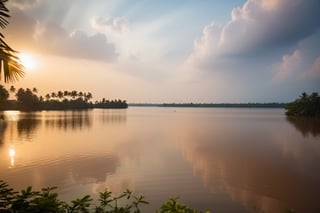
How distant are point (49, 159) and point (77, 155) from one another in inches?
70.0

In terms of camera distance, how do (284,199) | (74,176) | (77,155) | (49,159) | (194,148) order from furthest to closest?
(194,148) < (77,155) < (49,159) < (74,176) < (284,199)

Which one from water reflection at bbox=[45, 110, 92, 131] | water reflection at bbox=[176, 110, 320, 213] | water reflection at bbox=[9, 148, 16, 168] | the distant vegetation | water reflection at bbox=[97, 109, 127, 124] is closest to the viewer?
water reflection at bbox=[176, 110, 320, 213]

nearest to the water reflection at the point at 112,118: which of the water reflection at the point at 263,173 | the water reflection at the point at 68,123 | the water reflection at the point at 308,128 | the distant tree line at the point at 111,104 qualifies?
the water reflection at the point at 68,123

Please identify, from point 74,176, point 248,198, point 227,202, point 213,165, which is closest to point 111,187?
point 74,176

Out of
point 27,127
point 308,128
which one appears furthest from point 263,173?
point 27,127

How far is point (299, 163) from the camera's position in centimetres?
1338

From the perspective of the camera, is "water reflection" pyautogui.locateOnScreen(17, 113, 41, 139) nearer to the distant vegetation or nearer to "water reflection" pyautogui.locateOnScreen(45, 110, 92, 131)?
"water reflection" pyautogui.locateOnScreen(45, 110, 92, 131)

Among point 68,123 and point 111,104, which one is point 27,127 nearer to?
point 68,123

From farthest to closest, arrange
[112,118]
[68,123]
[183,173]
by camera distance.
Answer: [112,118] < [68,123] < [183,173]

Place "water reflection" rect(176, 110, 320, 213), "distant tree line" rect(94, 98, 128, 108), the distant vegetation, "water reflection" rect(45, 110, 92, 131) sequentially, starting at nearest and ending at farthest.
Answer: "water reflection" rect(176, 110, 320, 213) < "water reflection" rect(45, 110, 92, 131) < the distant vegetation < "distant tree line" rect(94, 98, 128, 108)

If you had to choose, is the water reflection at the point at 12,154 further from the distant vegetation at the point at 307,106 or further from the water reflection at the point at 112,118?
the distant vegetation at the point at 307,106

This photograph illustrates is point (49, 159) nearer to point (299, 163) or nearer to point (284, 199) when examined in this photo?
point (284, 199)

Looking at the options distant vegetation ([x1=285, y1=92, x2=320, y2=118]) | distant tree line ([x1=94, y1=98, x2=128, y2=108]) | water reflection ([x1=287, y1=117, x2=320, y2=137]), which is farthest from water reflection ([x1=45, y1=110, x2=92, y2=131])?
distant tree line ([x1=94, y1=98, x2=128, y2=108])

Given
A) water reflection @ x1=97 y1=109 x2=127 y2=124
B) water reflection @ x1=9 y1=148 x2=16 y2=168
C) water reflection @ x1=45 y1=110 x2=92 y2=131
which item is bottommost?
water reflection @ x1=97 y1=109 x2=127 y2=124
